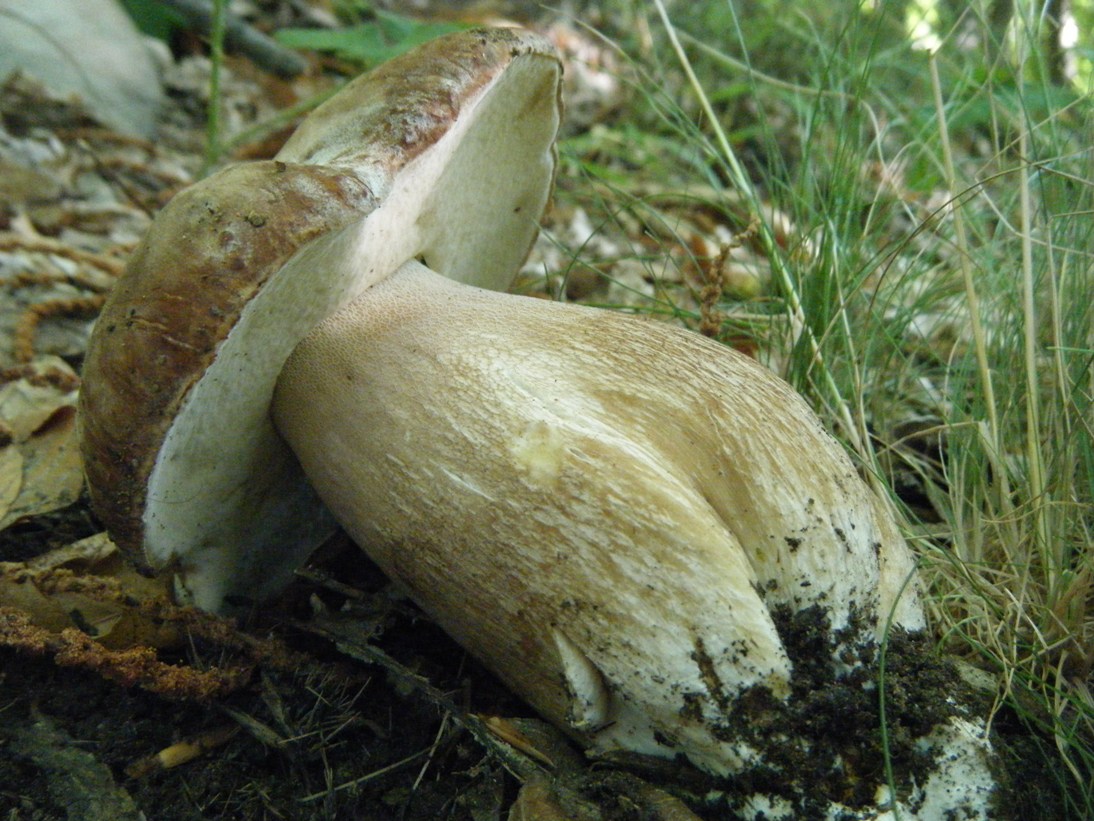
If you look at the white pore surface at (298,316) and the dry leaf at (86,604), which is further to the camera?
the dry leaf at (86,604)

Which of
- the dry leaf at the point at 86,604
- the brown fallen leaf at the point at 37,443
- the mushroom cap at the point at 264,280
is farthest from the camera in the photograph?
the brown fallen leaf at the point at 37,443

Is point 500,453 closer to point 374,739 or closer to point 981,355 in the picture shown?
point 374,739

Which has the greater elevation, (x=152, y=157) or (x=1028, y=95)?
(x=1028, y=95)

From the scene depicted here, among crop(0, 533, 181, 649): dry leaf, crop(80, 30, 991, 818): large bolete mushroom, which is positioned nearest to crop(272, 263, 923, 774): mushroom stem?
crop(80, 30, 991, 818): large bolete mushroom

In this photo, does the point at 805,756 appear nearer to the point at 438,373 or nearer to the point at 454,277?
the point at 438,373

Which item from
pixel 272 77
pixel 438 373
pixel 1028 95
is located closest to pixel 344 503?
pixel 438 373

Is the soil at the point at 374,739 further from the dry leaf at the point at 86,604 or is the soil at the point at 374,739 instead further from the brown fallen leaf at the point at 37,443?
the brown fallen leaf at the point at 37,443

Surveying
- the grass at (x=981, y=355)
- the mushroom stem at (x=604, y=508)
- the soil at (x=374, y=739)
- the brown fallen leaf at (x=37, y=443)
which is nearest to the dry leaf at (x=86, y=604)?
the soil at (x=374, y=739)
